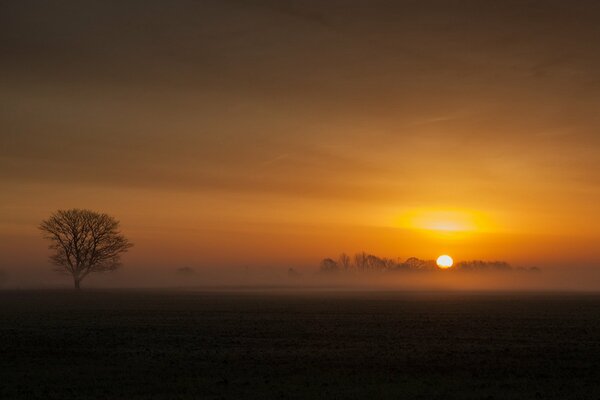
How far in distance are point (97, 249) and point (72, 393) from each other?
105775 millimetres

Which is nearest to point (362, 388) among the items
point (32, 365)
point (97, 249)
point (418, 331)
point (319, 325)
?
point (32, 365)

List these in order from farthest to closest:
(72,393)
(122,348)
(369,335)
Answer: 1. (369,335)
2. (122,348)
3. (72,393)

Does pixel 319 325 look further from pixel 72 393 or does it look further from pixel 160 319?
pixel 72 393

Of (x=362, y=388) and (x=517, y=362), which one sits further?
(x=517, y=362)

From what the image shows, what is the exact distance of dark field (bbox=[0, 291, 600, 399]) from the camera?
2170 cm

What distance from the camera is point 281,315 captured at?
55.9 metres

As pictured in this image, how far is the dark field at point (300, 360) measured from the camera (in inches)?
854

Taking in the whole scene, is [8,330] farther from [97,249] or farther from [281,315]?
[97,249]

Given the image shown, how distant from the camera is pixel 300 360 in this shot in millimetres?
28078

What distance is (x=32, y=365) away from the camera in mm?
26625

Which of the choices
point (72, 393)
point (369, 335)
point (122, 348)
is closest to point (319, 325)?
point (369, 335)

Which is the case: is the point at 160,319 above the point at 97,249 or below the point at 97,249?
below

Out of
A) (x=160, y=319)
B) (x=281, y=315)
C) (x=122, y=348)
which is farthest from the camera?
(x=281, y=315)

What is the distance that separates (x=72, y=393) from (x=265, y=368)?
25.7ft
